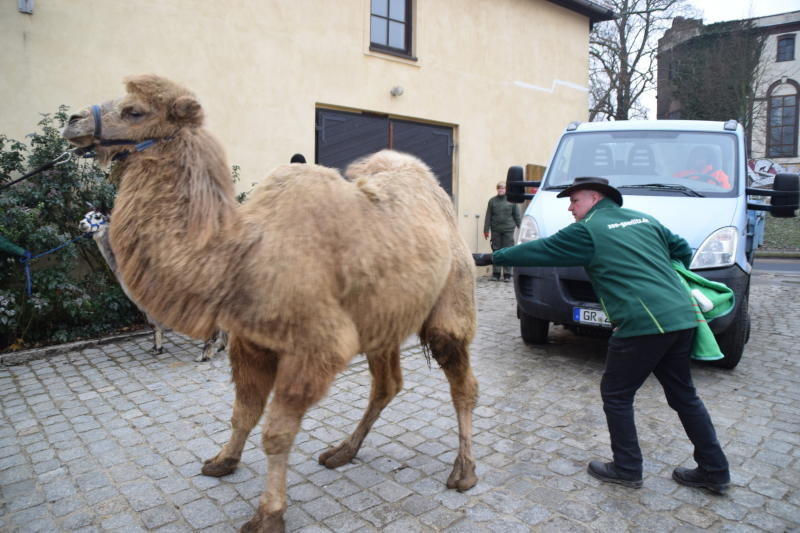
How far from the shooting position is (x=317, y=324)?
2502 mm

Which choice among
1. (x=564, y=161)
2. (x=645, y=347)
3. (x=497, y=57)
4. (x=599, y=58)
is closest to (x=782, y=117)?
(x=599, y=58)

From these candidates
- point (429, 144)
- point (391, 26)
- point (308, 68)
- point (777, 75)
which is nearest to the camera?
point (308, 68)

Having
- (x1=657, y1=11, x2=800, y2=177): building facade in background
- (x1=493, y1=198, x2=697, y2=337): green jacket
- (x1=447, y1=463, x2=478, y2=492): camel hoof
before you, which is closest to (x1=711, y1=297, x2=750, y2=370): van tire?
(x1=493, y1=198, x2=697, y2=337): green jacket

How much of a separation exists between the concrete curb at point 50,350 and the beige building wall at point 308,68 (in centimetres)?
273

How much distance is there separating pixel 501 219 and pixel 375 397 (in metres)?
8.38

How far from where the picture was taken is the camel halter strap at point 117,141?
7.73 ft

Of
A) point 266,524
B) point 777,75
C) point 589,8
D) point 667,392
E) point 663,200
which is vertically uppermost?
point 777,75

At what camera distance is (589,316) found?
522cm

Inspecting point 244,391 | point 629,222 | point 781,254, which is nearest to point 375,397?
point 244,391

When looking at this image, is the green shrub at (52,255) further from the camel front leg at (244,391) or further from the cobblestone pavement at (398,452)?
the camel front leg at (244,391)

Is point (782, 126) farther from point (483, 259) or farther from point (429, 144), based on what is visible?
point (483, 259)

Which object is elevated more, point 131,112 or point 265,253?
point 131,112

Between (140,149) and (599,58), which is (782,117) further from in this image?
(140,149)

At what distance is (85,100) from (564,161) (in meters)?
6.25
